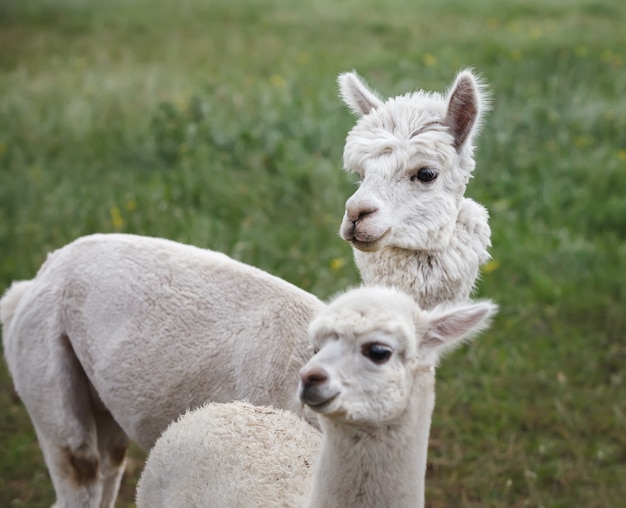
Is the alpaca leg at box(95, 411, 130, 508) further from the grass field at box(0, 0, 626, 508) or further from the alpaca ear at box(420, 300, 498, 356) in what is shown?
the alpaca ear at box(420, 300, 498, 356)

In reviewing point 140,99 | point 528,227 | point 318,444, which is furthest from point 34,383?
point 140,99

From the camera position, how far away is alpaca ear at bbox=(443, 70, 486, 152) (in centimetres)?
353

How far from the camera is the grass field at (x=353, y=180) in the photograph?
5434mm

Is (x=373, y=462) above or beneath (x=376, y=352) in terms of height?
beneath

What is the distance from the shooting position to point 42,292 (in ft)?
13.7

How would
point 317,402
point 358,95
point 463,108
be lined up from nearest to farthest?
point 317,402 → point 463,108 → point 358,95

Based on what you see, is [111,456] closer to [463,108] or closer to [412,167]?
[412,167]

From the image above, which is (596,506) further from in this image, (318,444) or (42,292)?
(42,292)

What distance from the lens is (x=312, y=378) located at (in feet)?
8.79

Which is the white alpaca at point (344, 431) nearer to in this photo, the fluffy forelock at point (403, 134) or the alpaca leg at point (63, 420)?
the fluffy forelock at point (403, 134)

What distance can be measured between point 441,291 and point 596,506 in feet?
6.70

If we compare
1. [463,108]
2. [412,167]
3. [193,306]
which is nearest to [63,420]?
[193,306]

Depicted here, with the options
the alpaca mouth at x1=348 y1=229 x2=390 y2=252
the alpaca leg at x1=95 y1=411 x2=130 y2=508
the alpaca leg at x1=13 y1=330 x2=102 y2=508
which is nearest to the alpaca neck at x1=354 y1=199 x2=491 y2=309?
the alpaca mouth at x1=348 y1=229 x2=390 y2=252

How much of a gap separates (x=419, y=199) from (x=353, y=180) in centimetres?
412
